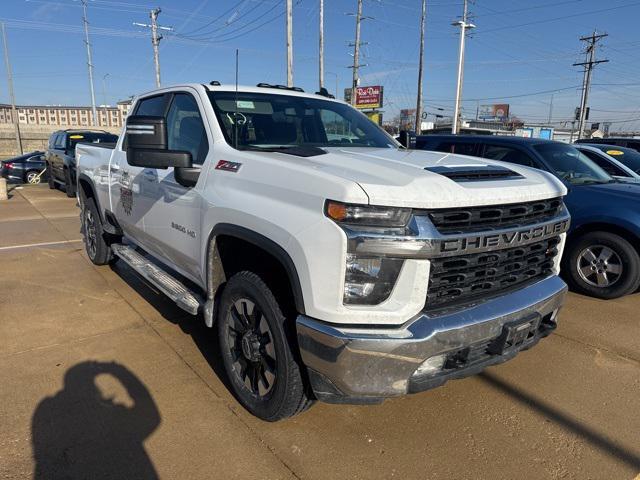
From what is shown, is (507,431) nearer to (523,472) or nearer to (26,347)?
(523,472)

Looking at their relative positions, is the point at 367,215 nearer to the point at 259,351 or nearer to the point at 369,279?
the point at 369,279

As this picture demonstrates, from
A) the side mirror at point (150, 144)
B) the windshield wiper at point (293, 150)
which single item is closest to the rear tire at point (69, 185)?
the side mirror at point (150, 144)

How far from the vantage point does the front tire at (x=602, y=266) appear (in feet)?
16.4

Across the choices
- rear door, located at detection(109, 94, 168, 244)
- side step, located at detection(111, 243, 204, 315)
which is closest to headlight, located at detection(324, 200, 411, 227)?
side step, located at detection(111, 243, 204, 315)

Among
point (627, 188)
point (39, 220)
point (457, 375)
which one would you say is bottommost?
point (39, 220)

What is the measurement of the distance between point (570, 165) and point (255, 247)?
4734 mm

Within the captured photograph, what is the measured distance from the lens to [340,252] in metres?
2.15

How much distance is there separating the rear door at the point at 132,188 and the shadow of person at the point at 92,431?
4.69ft

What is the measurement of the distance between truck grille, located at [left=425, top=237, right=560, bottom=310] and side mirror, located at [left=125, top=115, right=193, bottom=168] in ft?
5.59

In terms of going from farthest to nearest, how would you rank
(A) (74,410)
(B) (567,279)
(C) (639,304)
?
(B) (567,279)
(C) (639,304)
(A) (74,410)

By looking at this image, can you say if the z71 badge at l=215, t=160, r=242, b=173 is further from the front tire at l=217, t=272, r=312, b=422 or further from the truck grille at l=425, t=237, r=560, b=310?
the truck grille at l=425, t=237, r=560, b=310

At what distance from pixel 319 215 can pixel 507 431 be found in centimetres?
176

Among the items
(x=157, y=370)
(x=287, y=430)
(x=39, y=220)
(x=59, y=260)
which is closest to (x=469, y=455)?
(x=287, y=430)

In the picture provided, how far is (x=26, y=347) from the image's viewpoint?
379cm
